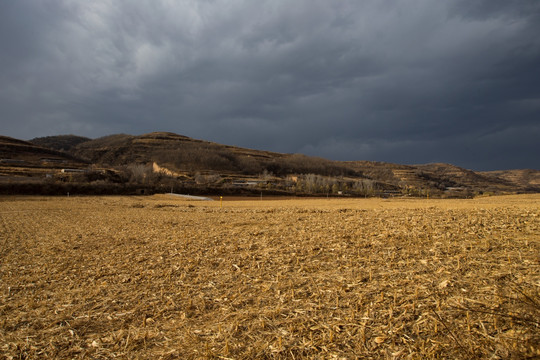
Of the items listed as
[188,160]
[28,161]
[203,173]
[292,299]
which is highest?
[188,160]

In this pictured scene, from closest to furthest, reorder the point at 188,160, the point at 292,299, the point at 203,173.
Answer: the point at 292,299 < the point at 203,173 < the point at 188,160

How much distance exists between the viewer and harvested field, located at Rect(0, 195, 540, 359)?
3898mm

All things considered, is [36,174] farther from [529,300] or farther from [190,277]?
[529,300]

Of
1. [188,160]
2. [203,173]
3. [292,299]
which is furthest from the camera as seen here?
[188,160]

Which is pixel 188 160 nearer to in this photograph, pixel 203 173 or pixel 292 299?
pixel 203 173

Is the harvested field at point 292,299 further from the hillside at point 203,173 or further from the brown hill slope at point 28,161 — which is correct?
the brown hill slope at point 28,161

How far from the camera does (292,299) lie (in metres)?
5.51

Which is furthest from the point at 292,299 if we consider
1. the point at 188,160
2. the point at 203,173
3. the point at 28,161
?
the point at 188,160

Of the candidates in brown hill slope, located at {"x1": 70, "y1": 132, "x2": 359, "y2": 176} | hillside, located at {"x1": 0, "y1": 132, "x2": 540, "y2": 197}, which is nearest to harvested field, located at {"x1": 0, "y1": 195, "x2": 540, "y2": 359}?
hillside, located at {"x1": 0, "y1": 132, "x2": 540, "y2": 197}

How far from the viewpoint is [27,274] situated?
8.52 metres

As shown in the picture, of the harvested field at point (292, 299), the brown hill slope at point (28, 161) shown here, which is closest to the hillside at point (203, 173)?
the brown hill slope at point (28, 161)

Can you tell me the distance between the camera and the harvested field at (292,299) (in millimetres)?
3898

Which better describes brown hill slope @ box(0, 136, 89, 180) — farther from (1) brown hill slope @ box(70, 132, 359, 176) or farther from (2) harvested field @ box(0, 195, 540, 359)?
(2) harvested field @ box(0, 195, 540, 359)

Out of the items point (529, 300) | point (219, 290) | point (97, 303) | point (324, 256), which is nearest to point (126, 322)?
point (97, 303)
